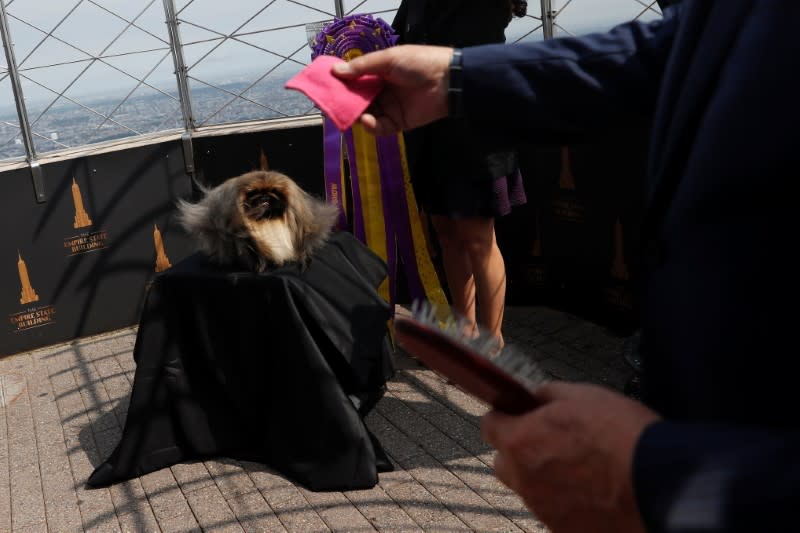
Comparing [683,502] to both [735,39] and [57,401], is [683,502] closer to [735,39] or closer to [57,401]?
[735,39]

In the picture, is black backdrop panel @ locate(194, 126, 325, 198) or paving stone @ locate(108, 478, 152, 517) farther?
black backdrop panel @ locate(194, 126, 325, 198)

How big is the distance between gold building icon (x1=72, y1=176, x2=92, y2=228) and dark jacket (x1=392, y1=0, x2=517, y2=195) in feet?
8.39

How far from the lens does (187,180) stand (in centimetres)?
565

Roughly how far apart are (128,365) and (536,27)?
3167 millimetres

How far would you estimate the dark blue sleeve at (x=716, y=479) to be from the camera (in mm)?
Result: 684

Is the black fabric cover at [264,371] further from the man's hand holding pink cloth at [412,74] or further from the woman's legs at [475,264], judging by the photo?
the man's hand holding pink cloth at [412,74]

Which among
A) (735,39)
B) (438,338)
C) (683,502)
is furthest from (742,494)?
(735,39)

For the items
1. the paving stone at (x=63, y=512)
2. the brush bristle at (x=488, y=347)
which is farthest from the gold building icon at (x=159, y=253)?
the brush bristle at (x=488, y=347)

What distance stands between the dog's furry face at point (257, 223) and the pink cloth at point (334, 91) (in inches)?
89.3

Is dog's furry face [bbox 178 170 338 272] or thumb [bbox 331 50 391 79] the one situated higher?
thumb [bbox 331 50 391 79]

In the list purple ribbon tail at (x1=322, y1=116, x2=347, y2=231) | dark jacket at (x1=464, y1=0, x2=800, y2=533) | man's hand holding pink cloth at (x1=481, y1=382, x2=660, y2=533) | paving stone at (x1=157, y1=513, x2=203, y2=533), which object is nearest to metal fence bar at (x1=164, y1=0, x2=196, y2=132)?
purple ribbon tail at (x1=322, y1=116, x2=347, y2=231)

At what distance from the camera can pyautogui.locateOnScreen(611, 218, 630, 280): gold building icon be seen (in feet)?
14.8

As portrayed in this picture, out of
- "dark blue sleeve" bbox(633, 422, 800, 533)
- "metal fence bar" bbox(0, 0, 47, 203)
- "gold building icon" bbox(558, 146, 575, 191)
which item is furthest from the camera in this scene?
"metal fence bar" bbox(0, 0, 47, 203)

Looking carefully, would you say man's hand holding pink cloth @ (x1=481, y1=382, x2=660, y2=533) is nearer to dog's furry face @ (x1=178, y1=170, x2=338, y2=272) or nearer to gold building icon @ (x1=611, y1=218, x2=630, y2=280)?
dog's furry face @ (x1=178, y1=170, x2=338, y2=272)
